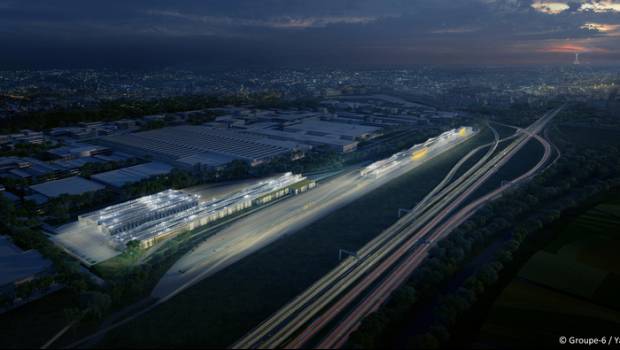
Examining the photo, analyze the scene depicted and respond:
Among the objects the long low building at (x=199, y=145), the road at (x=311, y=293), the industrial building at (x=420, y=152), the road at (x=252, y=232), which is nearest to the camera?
the road at (x=311, y=293)

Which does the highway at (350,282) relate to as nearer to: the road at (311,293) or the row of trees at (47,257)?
the road at (311,293)

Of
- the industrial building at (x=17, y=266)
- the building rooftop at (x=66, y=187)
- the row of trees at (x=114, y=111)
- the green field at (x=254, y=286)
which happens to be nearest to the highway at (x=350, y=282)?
the green field at (x=254, y=286)

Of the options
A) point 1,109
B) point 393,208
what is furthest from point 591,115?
point 1,109

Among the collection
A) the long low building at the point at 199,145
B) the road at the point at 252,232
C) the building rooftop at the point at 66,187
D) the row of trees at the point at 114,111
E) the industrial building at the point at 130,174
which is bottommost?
the road at the point at 252,232

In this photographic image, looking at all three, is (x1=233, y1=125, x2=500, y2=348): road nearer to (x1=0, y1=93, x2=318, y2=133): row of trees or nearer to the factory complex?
the factory complex

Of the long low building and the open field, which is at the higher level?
the long low building

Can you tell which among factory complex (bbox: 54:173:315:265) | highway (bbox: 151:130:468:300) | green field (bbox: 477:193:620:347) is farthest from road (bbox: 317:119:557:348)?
factory complex (bbox: 54:173:315:265)
